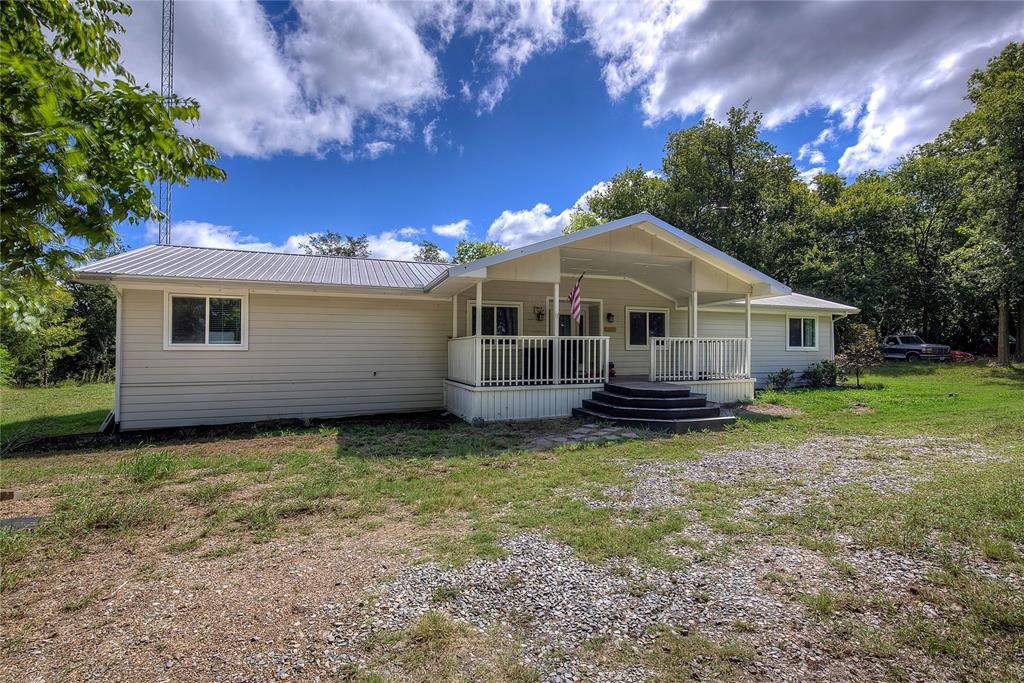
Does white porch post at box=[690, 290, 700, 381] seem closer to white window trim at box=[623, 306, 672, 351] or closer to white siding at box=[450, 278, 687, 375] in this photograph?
white window trim at box=[623, 306, 672, 351]

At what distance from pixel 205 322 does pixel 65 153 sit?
819 centimetres

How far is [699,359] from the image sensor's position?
1065cm

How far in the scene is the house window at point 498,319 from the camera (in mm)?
11273

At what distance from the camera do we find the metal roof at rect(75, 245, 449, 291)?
8.34 metres

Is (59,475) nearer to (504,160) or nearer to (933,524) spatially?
(933,524)

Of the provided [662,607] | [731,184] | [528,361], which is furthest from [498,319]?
[731,184]

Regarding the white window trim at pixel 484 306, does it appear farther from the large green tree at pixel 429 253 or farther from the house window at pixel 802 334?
the large green tree at pixel 429 253

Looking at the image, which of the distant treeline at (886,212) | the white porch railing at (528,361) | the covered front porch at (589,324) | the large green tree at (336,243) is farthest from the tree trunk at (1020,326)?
the large green tree at (336,243)

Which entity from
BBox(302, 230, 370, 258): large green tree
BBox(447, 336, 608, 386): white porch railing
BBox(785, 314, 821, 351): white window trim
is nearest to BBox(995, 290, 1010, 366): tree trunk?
BBox(785, 314, 821, 351): white window trim

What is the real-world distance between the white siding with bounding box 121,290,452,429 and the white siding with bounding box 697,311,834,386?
821cm

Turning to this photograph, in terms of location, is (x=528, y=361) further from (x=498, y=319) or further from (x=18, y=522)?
(x=18, y=522)

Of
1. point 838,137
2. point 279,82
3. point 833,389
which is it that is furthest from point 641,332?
point 838,137

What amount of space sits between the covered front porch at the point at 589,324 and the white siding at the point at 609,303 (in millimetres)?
28

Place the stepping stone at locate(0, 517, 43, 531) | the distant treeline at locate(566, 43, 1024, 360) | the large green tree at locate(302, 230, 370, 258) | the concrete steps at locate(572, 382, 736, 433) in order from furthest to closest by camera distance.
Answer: the large green tree at locate(302, 230, 370, 258) < the distant treeline at locate(566, 43, 1024, 360) < the concrete steps at locate(572, 382, 736, 433) < the stepping stone at locate(0, 517, 43, 531)
